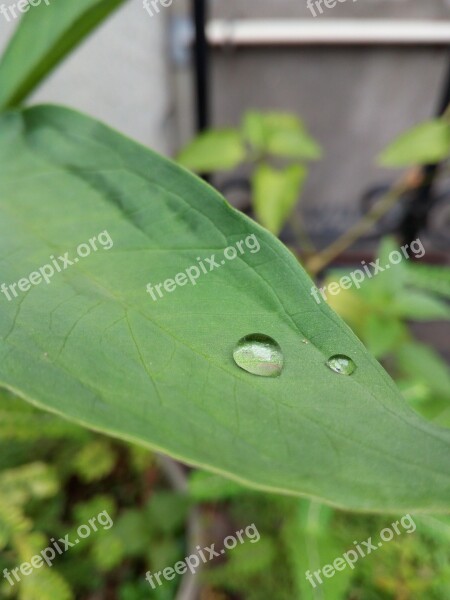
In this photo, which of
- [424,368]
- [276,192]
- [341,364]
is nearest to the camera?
[341,364]

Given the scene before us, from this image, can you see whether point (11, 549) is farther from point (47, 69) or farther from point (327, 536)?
point (47, 69)

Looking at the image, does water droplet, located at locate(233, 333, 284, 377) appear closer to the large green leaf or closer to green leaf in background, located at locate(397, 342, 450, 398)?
the large green leaf

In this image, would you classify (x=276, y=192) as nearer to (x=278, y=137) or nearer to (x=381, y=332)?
(x=278, y=137)

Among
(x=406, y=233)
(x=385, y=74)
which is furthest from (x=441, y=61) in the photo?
(x=406, y=233)

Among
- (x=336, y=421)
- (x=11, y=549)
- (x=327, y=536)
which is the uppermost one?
(x=336, y=421)
